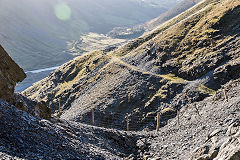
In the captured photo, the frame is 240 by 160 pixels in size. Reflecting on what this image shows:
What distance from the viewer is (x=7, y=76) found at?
74.3 ft

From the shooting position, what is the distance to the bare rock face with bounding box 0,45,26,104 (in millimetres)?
21469

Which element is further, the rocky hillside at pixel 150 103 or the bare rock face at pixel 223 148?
the rocky hillside at pixel 150 103

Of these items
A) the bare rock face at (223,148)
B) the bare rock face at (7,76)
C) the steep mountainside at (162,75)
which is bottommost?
the bare rock face at (223,148)

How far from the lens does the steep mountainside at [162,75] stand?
1826 inches

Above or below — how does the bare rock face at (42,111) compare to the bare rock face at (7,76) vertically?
below

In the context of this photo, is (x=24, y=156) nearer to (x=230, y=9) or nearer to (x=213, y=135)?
(x=213, y=135)

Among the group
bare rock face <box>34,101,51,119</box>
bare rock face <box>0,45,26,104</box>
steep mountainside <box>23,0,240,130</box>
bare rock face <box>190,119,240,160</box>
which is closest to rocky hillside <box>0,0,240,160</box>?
bare rock face <box>190,119,240,160</box>

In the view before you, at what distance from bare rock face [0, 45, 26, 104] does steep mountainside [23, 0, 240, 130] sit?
2670 centimetres

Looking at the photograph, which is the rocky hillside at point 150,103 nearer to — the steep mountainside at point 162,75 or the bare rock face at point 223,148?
the bare rock face at point 223,148

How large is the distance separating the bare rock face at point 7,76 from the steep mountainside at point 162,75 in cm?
2670

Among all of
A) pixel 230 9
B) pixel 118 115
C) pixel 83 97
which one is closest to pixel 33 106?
pixel 118 115

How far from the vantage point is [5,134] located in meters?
16.3

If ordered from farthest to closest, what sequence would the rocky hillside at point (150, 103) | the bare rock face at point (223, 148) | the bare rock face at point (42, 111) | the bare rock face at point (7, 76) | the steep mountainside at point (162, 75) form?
the steep mountainside at point (162, 75) < the bare rock face at point (42, 111) < the bare rock face at point (7, 76) < the rocky hillside at point (150, 103) < the bare rock face at point (223, 148)

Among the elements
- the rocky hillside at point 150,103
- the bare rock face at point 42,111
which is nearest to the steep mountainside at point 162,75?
the rocky hillside at point 150,103
